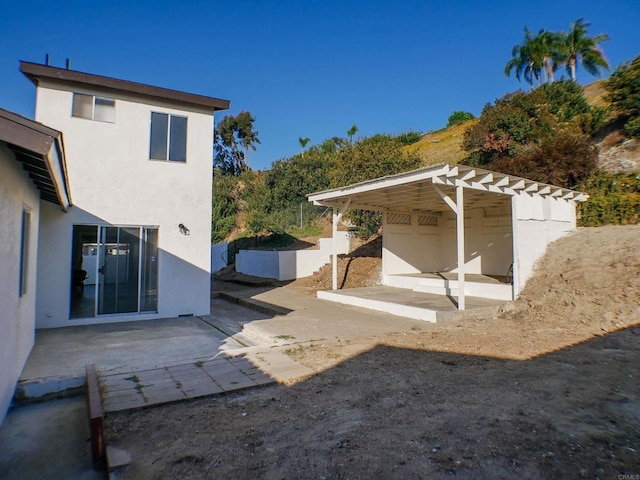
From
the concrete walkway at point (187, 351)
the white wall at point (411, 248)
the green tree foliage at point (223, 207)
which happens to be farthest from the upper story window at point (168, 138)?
the green tree foliage at point (223, 207)

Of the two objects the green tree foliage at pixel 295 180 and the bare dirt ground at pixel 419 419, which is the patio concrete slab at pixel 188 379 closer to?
the bare dirt ground at pixel 419 419

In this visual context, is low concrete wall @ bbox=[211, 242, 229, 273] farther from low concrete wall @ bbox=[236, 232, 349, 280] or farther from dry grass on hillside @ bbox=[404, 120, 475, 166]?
dry grass on hillside @ bbox=[404, 120, 475, 166]

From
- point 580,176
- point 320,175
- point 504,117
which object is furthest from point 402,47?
point 320,175

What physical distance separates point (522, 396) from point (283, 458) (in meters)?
2.68

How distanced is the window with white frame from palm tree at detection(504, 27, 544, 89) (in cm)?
3685

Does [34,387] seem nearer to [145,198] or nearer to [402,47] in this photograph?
[145,198]

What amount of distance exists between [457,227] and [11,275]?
26.4 ft

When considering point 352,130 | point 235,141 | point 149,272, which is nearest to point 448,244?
point 149,272

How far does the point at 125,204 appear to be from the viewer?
7609 mm

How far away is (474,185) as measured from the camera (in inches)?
329

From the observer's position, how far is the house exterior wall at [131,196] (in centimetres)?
700

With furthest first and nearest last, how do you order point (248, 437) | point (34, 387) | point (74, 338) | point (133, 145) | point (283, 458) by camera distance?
point (133, 145)
point (74, 338)
point (34, 387)
point (248, 437)
point (283, 458)

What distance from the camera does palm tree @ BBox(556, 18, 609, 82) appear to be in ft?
89.7

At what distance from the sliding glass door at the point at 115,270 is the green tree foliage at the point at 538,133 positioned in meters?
14.3
